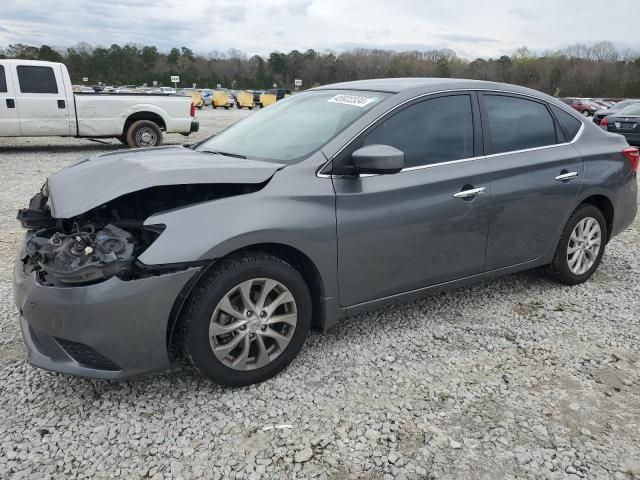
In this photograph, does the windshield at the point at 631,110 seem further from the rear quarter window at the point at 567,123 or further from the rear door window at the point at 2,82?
the rear door window at the point at 2,82

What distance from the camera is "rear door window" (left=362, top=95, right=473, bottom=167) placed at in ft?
10.6

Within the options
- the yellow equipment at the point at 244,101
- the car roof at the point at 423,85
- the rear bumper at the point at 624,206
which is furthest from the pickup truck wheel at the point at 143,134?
the yellow equipment at the point at 244,101

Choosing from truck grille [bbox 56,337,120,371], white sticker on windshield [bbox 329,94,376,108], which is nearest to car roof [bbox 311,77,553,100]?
white sticker on windshield [bbox 329,94,376,108]

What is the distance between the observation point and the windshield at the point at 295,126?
10.5 feet

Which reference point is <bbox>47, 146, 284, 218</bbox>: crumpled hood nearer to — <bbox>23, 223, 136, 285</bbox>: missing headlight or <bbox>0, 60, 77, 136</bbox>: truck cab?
<bbox>23, 223, 136, 285</bbox>: missing headlight

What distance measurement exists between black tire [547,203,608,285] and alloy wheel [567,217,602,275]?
0.03 meters

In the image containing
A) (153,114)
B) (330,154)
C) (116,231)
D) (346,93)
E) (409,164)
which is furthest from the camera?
(153,114)

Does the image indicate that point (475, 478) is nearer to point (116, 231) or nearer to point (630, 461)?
point (630, 461)

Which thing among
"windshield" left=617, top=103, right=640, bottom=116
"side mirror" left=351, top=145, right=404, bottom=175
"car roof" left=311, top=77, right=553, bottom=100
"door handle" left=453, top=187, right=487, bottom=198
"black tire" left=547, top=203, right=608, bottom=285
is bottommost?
"black tire" left=547, top=203, right=608, bottom=285

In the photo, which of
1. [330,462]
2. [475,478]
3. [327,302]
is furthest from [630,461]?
[327,302]

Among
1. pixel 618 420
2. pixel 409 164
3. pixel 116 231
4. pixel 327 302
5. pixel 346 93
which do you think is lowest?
pixel 618 420

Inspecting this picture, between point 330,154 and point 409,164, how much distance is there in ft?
1.87

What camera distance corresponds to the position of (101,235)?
2553mm

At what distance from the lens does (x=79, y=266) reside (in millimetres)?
2393
